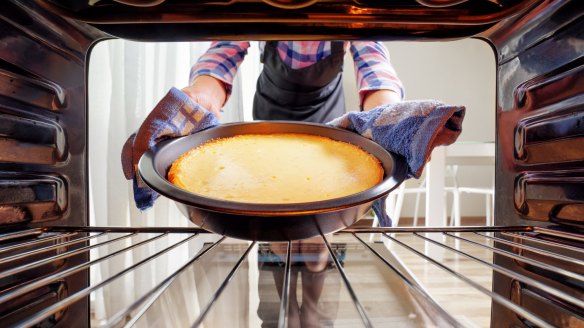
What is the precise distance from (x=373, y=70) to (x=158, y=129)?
17.3 inches

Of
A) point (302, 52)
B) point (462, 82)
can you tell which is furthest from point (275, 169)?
point (462, 82)

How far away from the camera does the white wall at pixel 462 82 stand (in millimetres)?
2812

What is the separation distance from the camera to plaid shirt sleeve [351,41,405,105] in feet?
2.15

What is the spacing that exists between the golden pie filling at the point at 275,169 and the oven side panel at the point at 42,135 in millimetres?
123

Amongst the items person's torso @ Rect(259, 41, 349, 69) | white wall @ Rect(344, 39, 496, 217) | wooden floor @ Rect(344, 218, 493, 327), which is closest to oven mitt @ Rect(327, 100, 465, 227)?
person's torso @ Rect(259, 41, 349, 69)

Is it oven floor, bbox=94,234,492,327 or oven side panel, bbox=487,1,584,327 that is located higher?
oven side panel, bbox=487,1,584,327

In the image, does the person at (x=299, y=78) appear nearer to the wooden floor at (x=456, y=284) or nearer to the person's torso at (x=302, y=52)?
the person's torso at (x=302, y=52)

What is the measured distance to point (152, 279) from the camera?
1.15 m

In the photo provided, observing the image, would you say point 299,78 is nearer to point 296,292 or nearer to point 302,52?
point 302,52

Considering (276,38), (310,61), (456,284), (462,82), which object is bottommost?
(456,284)

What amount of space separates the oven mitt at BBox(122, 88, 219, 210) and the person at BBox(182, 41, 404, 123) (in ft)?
0.45

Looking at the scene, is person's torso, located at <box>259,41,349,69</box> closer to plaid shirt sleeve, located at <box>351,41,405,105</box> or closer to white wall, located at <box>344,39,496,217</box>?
plaid shirt sleeve, located at <box>351,41,405,105</box>

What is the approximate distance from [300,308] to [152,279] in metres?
0.76

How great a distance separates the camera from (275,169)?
1.29ft
